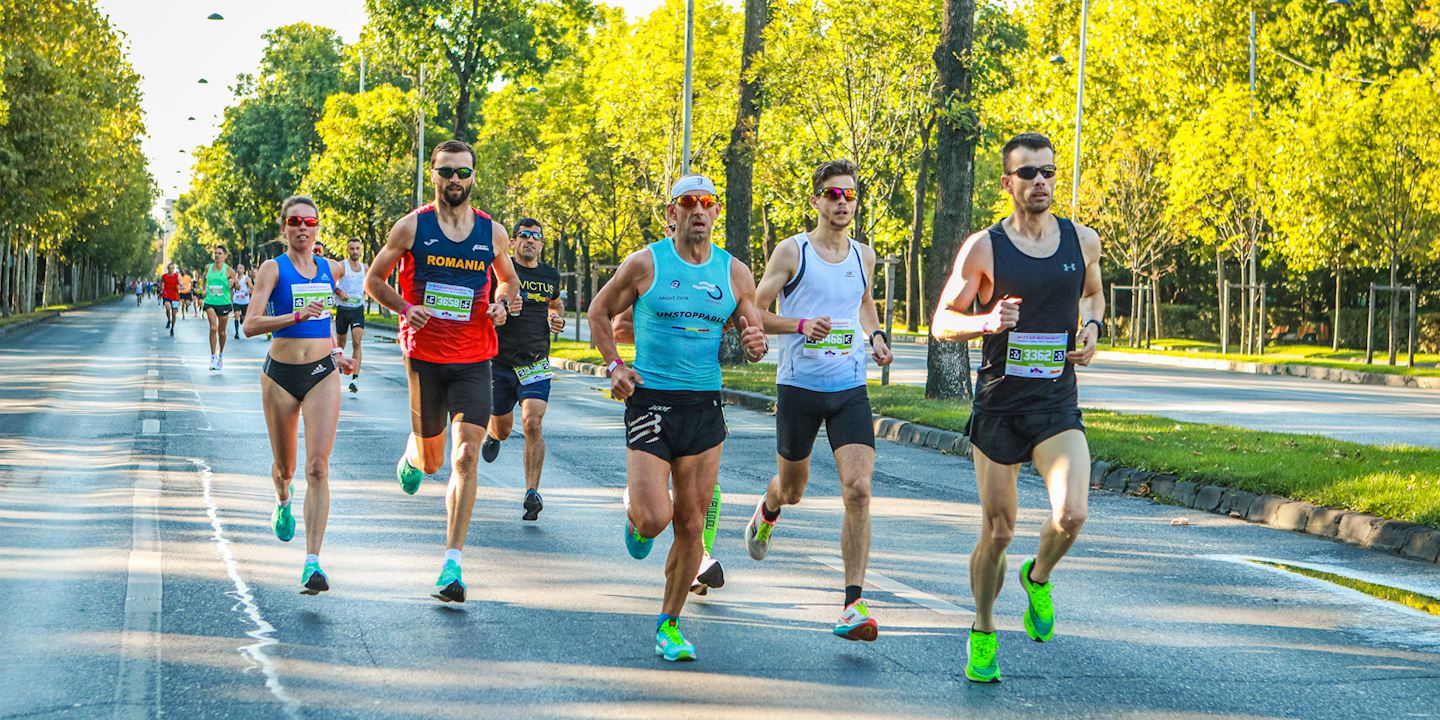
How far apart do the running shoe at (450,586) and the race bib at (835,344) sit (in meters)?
1.86

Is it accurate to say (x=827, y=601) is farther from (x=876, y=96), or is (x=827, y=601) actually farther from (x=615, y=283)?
(x=876, y=96)

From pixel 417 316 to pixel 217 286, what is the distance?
2066cm

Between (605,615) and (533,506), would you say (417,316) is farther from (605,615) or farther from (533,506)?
(533,506)

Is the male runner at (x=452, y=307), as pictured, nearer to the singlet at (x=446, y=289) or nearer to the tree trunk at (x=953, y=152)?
the singlet at (x=446, y=289)

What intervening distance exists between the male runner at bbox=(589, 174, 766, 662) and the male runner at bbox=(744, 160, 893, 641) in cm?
78

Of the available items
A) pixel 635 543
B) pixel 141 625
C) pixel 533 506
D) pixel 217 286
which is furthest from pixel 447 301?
pixel 217 286

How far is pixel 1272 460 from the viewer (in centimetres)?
1300

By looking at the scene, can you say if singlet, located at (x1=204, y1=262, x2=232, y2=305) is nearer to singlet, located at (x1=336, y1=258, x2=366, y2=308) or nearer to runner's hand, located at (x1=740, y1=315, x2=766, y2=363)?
singlet, located at (x1=336, y1=258, x2=366, y2=308)

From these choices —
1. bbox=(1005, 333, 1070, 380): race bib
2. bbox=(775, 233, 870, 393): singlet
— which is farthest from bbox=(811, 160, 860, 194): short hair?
bbox=(1005, 333, 1070, 380): race bib

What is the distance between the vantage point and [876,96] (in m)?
24.5

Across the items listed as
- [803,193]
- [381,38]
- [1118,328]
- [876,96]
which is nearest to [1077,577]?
[876,96]

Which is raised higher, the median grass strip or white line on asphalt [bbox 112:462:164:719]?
the median grass strip

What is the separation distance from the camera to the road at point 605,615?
225 inches

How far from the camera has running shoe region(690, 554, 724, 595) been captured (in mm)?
7668
